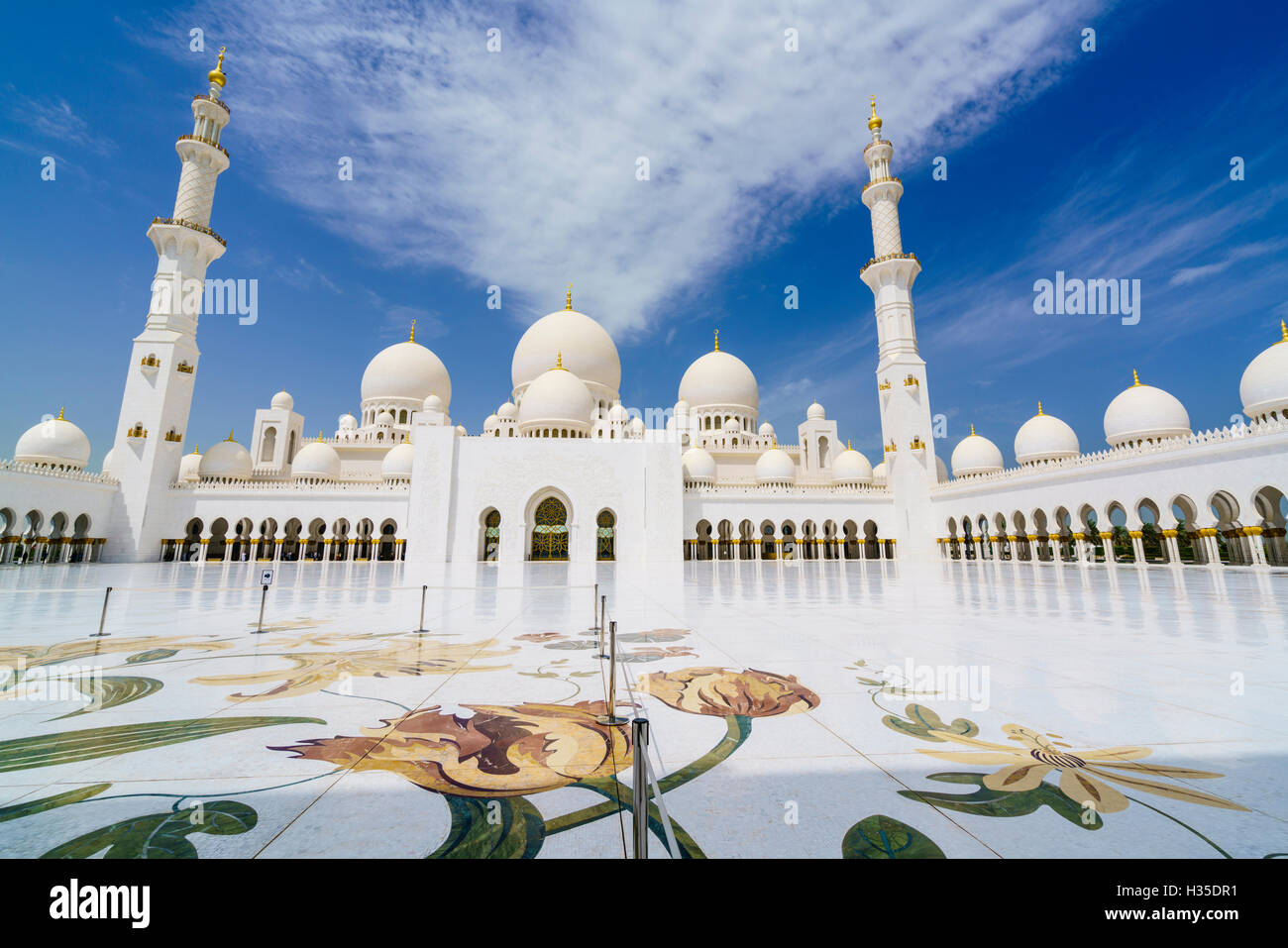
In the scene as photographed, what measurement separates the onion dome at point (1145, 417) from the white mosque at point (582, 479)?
58 millimetres

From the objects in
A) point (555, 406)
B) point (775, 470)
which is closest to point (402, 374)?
point (555, 406)

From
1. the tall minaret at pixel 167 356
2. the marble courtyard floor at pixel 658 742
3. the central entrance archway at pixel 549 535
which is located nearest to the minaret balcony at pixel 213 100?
the tall minaret at pixel 167 356

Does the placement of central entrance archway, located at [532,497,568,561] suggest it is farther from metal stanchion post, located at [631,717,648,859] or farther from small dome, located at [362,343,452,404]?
metal stanchion post, located at [631,717,648,859]

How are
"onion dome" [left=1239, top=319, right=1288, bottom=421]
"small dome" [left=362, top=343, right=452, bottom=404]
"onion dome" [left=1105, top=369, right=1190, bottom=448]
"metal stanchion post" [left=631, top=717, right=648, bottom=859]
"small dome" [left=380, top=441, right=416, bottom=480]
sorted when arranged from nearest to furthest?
"metal stanchion post" [left=631, top=717, right=648, bottom=859] < "onion dome" [left=1239, top=319, right=1288, bottom=421] < "onion dome" [left=1105, top=369, right=1190, bottom=448] < "small dome" [left=380, top=441, right=416, bottom=480] < "small dome" [left=362, top=343, right=452, bottom=404]

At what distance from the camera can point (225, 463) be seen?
25609 millimetres

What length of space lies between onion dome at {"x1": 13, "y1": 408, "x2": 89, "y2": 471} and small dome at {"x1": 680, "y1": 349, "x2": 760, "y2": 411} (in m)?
29.4

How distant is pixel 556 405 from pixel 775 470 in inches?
474

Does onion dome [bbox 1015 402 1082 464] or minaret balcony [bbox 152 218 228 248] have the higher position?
minaret balcony [bbox 152 218 228 248]

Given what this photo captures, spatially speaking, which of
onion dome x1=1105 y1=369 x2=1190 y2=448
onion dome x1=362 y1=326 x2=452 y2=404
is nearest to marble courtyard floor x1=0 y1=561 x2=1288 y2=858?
onion dome x1=1105 y1=369 x2=1190 y2=448

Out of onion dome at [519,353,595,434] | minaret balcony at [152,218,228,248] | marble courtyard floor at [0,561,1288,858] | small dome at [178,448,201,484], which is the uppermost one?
minaret balcony at [152,218,228,248]

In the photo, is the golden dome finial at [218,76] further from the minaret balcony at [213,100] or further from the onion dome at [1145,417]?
the onion dome at [1145,417]

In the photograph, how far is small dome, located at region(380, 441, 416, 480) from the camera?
87.3ft
